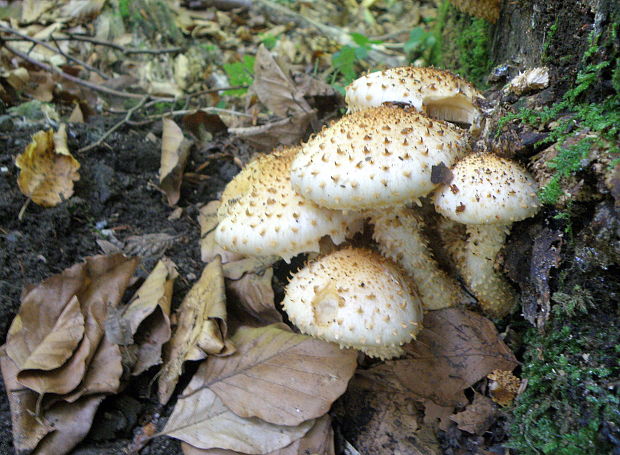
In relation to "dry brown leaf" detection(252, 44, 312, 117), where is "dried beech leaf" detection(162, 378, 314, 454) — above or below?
below

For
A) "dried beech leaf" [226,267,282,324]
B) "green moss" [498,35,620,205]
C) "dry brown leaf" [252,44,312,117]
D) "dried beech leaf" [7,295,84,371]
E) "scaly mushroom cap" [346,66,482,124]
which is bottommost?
"dried beech leaf" [7,295,84,371]

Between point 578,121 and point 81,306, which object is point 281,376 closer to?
point 81,306

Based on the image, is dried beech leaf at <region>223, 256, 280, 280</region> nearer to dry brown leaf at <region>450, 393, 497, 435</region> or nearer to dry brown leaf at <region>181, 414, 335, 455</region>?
dry brown leaf at <region>181, 414, 335, 455</region>

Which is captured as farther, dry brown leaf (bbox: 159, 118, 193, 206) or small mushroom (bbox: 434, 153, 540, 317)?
dry brown leaf (bbox: 159, 118, 193, 206)

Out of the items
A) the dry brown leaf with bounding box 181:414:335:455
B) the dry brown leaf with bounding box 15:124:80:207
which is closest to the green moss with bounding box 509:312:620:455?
the dry brown leaf with bounding box 181:414:335:455

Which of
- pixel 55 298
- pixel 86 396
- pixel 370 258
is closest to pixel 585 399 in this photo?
pixel 370 258

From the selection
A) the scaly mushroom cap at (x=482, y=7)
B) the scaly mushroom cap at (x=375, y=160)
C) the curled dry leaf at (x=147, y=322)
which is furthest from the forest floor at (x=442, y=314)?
the scaly mushroom cap at (x=375, y=160)

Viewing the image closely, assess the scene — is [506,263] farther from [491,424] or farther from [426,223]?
[491,424]

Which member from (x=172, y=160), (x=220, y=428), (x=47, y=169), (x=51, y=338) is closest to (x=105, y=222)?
(x=47, y=169)
